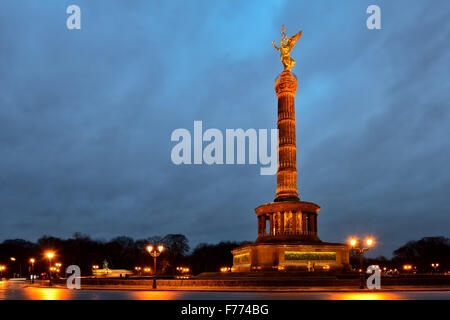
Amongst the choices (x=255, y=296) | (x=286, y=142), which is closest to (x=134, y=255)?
(x=286, y=142)

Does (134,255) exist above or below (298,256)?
below

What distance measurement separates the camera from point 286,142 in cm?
4447

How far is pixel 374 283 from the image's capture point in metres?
Result: 25.5

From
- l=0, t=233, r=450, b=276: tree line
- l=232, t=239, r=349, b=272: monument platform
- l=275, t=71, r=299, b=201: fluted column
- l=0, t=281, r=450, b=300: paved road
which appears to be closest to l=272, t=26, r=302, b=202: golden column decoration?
l=275, t=71, r=299, b=201: fluted column

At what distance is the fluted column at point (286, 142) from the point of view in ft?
143

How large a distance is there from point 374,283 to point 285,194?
60.5ft

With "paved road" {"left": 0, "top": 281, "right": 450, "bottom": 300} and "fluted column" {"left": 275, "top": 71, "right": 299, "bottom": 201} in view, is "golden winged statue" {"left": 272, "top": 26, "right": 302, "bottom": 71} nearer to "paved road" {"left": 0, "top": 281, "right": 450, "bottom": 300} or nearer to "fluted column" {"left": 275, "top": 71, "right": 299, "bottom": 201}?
"fluted column" {"left": 275, "top": 71, "right": 299, "bottom": 201}

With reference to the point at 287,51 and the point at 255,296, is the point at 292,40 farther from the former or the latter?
the point at 255,296

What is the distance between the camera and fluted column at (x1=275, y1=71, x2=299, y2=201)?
4362cm
